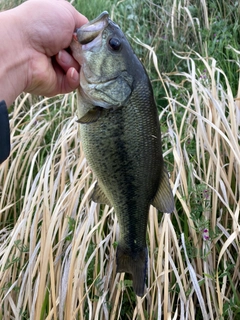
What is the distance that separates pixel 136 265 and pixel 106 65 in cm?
63

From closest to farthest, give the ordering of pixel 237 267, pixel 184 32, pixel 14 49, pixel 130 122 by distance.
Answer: pixel 130 122 → pixel 14 49 → pixel 237 267 → pixel 184 32

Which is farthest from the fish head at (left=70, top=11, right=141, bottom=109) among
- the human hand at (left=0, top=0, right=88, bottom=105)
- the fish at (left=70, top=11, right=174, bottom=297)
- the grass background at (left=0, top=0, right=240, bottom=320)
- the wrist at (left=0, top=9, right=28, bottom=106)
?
the grass background at (left=0, top=0, right=240, bottom=320)

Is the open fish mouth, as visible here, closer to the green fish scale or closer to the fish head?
the fish head

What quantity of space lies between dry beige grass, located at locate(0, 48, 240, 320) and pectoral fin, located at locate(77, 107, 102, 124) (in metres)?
0.64

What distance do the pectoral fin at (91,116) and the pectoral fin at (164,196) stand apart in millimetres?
258

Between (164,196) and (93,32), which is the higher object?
(93,32)

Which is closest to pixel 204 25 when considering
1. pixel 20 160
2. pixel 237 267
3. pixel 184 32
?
pixel 184 32

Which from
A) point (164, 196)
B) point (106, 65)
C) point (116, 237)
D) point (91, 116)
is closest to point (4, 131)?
point (91, 116)

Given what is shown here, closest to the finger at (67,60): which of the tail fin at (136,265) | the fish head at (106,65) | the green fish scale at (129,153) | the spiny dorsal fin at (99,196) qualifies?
the fish head at (106,65)

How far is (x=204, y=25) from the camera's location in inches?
113

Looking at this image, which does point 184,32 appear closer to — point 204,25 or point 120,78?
point 204,25

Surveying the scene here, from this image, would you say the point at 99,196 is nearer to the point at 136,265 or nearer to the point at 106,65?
the point at 136,265

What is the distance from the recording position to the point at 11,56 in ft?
4.47

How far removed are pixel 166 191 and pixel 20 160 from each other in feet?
4.16
